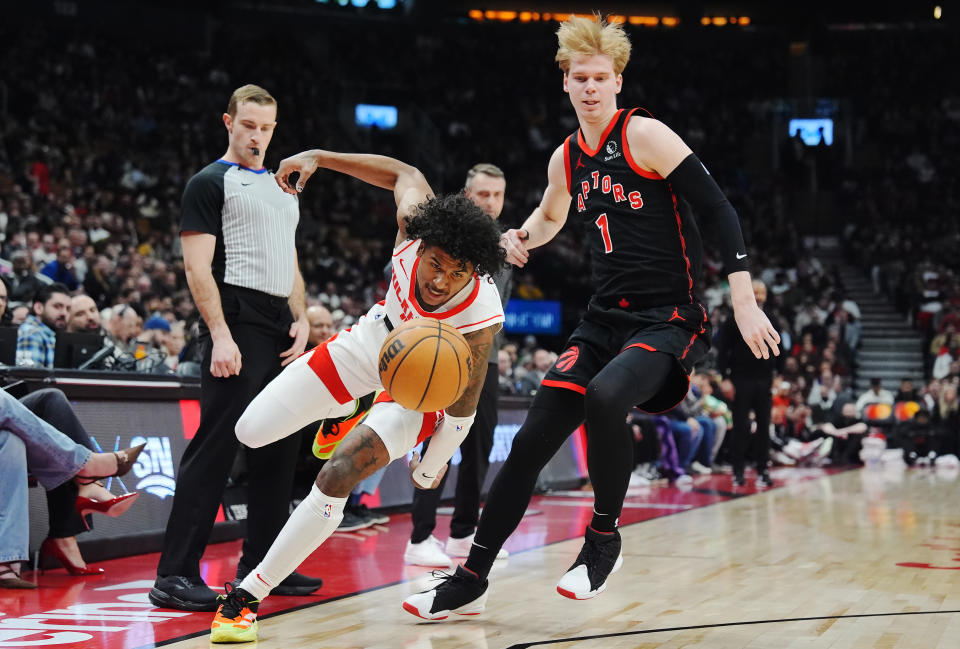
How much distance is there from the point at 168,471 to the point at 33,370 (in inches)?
42.8

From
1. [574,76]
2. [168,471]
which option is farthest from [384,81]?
[574,76]

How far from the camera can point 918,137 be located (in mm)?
28406

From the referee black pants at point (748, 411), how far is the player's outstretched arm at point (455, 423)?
748cm

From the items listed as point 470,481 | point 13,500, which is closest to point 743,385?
point 470,481

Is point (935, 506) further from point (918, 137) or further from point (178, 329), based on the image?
point (918, 137)

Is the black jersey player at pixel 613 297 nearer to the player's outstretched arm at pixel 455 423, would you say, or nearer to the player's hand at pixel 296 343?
the player's outstretched arm at pixel 455 423

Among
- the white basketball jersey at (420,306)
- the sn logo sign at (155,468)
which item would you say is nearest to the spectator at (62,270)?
the sn logo sign at (155,468)

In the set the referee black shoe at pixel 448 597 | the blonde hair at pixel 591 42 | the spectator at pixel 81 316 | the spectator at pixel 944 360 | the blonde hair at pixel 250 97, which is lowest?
the spectator at pixel 944 360

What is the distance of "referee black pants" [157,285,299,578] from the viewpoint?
4531 mm

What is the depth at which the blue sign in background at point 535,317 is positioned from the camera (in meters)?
22.4

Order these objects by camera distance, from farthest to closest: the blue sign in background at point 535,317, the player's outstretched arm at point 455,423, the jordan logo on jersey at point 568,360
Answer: the blue sign in background at point 535,317, the jordan logo on jersey at point 568,360, the player's outstretched arm at point 455,423

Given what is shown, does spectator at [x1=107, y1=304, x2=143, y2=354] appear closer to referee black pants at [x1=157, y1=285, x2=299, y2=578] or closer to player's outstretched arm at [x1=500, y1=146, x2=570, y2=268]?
referee black pants at [x1=157, y1=285, x2=299, y2=578]

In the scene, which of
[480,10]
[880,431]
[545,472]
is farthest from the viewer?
[480,10]

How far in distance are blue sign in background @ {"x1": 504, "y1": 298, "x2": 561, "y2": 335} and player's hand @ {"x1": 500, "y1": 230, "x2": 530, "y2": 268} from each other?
1792 cm
